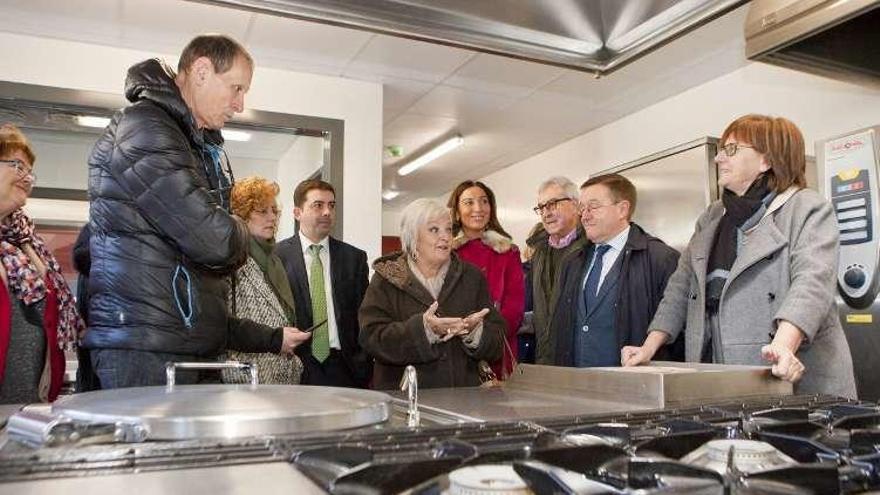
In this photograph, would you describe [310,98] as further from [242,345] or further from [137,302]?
[137,302]

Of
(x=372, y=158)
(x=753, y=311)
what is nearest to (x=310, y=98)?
(x=372, y=158)

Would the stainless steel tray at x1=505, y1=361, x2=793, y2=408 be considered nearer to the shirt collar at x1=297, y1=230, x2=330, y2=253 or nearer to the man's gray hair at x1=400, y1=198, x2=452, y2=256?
the man's gray hair at x1=400, y1=198, x2=452, y2=256

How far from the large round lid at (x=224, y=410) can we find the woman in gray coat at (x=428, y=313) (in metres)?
1.05

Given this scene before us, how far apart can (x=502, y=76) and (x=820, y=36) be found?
2.57 metres

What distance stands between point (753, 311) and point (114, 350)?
51.3 inches

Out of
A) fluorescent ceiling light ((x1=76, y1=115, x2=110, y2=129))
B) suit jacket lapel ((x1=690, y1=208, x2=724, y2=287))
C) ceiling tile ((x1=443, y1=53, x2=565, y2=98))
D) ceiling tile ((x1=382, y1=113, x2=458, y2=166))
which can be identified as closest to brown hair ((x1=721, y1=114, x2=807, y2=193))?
suit jacket lapel ((x1=690, y1=208, x2=724, y2=287))

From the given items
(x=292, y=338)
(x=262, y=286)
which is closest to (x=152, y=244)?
(x=292, y=338)

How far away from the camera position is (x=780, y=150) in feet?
5.40

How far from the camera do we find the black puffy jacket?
4.10 ft

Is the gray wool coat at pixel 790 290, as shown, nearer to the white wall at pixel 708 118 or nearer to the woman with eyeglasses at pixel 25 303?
the woman with eyeglasses at pixel 25 303

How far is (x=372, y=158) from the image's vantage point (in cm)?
380

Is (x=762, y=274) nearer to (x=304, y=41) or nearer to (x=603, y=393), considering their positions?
(x=603, y=393)

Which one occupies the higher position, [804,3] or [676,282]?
[804,3]

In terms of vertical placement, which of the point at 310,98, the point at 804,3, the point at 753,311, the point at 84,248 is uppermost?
the point at 310,98
